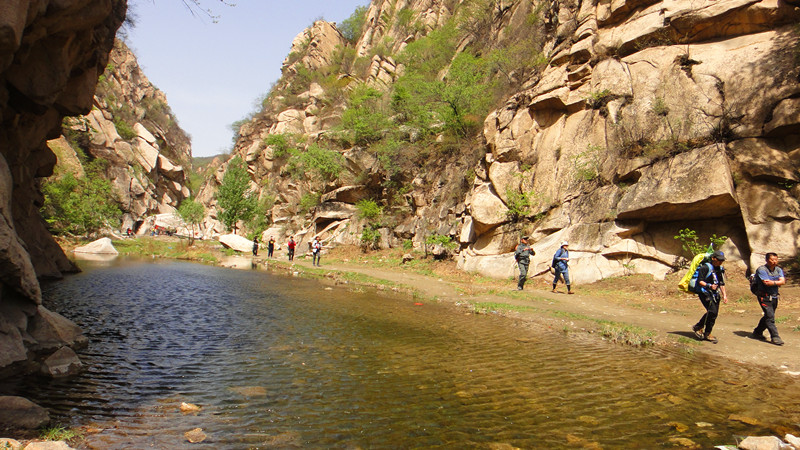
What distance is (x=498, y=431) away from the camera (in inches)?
201

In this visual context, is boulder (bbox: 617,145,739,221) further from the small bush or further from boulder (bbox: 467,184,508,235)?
the small bush

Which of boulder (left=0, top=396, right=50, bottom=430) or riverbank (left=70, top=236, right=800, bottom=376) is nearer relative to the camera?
boulder (left=0, top=396, right=50, bottom=430)

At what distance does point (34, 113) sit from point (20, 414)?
1145cm

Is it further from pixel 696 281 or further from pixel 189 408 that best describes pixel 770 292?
pixel 189 408

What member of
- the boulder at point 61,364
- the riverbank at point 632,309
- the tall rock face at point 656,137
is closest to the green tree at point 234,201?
the riverbank at point 632,309

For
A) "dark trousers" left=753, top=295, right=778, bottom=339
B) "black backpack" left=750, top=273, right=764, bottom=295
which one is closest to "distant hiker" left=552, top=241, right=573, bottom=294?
"black backpack" left=750, top=273, right=764, bottom=295

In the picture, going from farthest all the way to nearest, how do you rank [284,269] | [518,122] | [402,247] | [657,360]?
[402,247], [284,269], [518,122], [657,360]

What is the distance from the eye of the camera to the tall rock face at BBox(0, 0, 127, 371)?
6688 millimetres

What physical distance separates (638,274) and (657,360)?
28.4 feet

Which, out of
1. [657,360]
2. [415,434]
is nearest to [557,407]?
[415,434]

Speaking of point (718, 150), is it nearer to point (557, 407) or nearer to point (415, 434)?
point (557, 407)

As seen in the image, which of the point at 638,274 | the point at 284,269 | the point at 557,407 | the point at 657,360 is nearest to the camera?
the point at 557,407

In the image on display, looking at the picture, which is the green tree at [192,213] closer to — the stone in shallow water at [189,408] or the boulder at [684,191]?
the boulder at [684,191]

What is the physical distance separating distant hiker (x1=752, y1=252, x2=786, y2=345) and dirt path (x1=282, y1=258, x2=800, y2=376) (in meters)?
0.30
